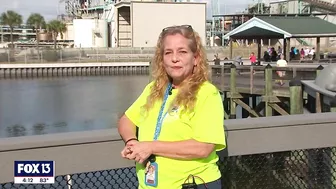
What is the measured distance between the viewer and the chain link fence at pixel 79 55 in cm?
6228

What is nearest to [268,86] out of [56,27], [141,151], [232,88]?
[232,88]

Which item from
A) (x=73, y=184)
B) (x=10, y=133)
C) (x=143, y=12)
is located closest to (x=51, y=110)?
(x=10, y=133)

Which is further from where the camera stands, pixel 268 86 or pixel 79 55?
pixel 79 55

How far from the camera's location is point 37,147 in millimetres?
2979

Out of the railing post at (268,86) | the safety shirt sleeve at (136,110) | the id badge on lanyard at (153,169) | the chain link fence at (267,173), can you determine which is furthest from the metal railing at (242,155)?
the railing post at (268,86)

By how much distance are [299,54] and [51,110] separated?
718 inches

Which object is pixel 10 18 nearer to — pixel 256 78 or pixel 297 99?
pixel 256 78

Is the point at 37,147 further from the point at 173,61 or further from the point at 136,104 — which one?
the point at 173,61

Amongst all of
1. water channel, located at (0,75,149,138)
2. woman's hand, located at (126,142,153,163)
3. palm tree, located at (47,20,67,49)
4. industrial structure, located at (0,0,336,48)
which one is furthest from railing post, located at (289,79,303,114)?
palm tree, located at (47,20,67,49)

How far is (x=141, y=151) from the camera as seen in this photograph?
8.55 ft

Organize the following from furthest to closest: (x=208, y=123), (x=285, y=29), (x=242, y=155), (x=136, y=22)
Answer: (x=136, y=22)
(x=285, y=29)
(x=242, y=155)
(x=208, y=123)

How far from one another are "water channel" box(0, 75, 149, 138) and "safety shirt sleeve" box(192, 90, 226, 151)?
21032mm

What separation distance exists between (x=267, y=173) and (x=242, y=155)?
51 cm

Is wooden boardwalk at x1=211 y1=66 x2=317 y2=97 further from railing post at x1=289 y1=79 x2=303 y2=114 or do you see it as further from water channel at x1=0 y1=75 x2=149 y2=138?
water channel at x1=0 y1=75 x2=149 y2=138
